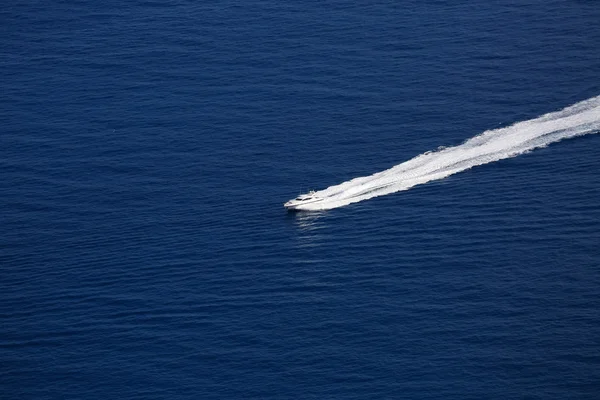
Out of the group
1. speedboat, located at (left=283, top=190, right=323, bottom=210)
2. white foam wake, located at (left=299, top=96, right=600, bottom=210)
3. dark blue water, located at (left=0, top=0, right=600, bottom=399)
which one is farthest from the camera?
white foam wake, located at (left=299, top=96, right=600, bottom=210)

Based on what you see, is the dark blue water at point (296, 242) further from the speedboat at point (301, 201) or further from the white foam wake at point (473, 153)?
the white foam wake at point (473, 153)

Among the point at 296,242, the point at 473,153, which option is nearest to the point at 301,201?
the point at 296,242

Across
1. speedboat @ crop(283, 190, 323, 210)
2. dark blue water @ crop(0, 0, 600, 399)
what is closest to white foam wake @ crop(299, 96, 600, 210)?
speedboat @ crop(283, 190, 323, 210)

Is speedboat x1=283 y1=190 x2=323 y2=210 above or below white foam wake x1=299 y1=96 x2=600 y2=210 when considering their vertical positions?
above

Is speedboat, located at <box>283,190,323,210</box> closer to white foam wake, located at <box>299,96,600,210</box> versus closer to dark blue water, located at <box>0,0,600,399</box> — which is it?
white foam wake, located at <box>299,96,600,210</box>

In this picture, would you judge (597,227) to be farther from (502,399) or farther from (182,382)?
(182,382)

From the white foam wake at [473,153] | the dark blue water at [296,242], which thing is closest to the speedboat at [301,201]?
the white foam wake at [473,153]
